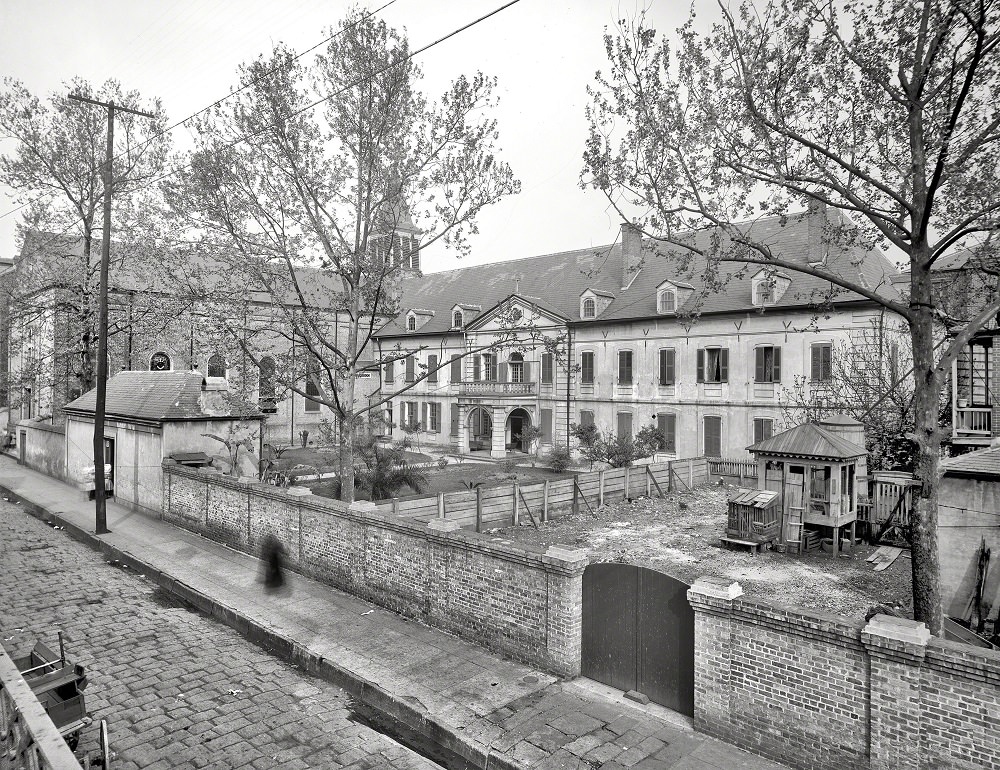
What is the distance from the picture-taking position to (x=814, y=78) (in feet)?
29.0

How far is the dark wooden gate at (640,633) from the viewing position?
23.9 ft

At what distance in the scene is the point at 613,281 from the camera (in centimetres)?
3788

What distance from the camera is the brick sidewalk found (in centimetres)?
645

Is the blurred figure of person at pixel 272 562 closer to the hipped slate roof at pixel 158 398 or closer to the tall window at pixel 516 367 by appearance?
the hipped slate roof at pixel 158 398

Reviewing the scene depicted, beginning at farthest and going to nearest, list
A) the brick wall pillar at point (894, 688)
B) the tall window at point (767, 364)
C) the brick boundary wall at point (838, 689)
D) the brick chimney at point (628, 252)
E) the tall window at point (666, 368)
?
the brick chimney at point (628, 252), the tall window at point (666, 368), the tall window at point (767, 364), the brick wall pillar at point (894, 688), the brick boundary wall at point (838, 689)

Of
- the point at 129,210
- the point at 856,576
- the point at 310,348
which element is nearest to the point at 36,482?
the point at 129,210

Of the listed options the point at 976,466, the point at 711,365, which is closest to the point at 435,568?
the point at 976,466

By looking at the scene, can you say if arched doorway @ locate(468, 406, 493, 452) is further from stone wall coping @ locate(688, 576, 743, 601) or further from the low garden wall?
stone wall coping @ locate(688, 576, 743, 601)

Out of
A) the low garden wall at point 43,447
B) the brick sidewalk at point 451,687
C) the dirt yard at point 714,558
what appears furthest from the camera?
the low garden wall at point 43,447

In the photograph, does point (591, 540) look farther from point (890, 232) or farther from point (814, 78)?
point (814, 78)

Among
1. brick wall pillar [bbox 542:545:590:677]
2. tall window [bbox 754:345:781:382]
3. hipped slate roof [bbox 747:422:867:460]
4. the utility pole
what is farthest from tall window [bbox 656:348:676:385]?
brick wall pillar [bbox 542:545:590:677]

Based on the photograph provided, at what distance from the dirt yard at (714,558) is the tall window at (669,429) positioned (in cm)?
1096

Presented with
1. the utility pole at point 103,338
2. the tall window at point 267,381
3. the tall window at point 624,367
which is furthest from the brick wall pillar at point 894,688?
the tall window at point 624,367

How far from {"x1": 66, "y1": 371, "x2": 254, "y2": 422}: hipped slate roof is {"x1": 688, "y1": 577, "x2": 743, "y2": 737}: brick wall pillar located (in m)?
15.8
